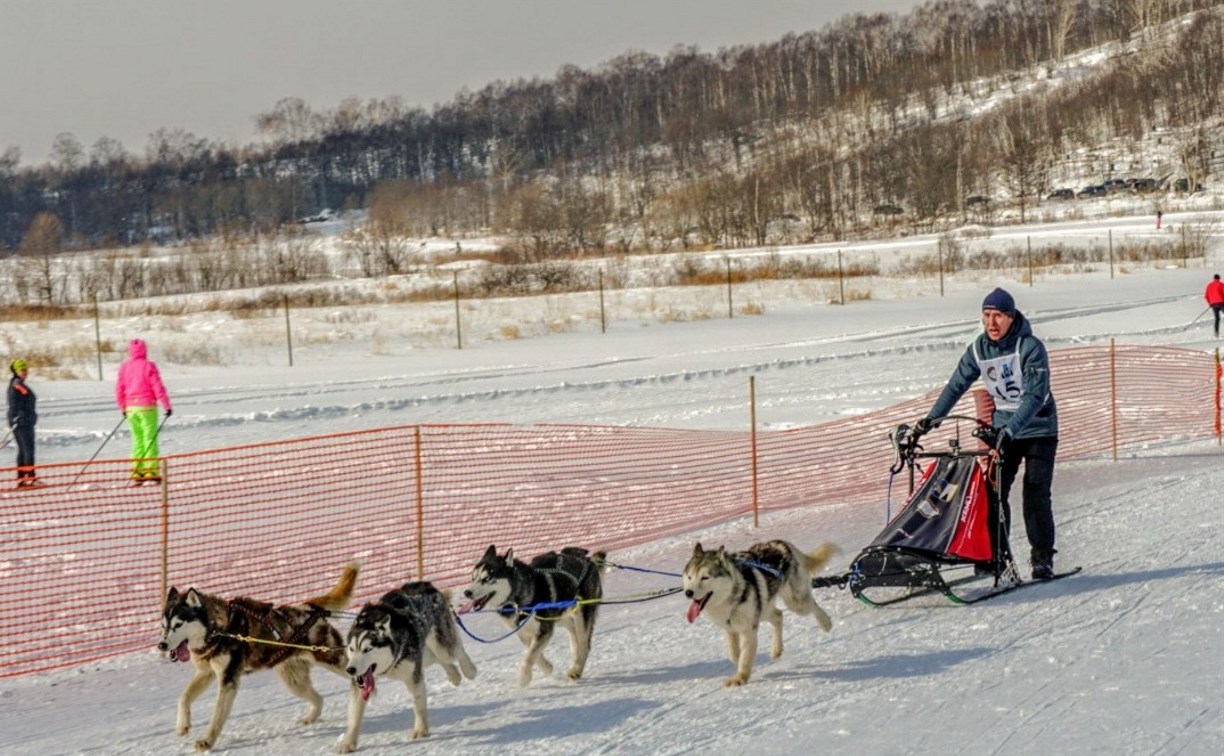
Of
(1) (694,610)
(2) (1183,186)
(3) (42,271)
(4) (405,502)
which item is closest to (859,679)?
(1) (694,610)

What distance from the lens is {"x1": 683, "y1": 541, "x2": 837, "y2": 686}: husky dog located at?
6117 millimetres

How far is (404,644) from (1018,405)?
4174mm

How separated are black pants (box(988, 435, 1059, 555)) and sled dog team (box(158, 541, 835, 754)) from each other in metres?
1.78

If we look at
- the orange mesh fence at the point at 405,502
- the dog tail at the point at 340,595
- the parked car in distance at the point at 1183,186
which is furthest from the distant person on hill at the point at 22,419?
the parked car in distance at the point at 1183,186

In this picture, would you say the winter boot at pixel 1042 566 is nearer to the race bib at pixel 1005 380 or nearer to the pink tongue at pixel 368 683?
the race bib at pixel 1005 380

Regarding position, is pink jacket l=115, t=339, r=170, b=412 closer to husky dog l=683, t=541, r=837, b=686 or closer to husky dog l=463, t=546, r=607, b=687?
husky dog l=463, t=546, r=607, b=687

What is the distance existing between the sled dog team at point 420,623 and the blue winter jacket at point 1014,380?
72.1 inches

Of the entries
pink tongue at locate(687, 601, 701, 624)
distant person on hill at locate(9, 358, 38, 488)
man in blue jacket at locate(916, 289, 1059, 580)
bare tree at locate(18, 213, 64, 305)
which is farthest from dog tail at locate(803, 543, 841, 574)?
bare tree at locate(18, 213, 64, 305)

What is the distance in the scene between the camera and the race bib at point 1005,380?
787cm

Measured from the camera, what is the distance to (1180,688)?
5953mm

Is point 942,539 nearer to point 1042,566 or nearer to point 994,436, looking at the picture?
point 994,436

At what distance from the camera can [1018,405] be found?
25.8 feet

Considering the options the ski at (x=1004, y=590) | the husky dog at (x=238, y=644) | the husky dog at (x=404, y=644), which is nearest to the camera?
the husky dog at (x=404, y=644)

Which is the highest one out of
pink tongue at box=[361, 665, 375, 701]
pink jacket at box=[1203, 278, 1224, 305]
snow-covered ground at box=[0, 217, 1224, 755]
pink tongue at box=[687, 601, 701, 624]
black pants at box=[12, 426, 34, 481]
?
pink jacket at box=[1203, 278, 1224, 305]
